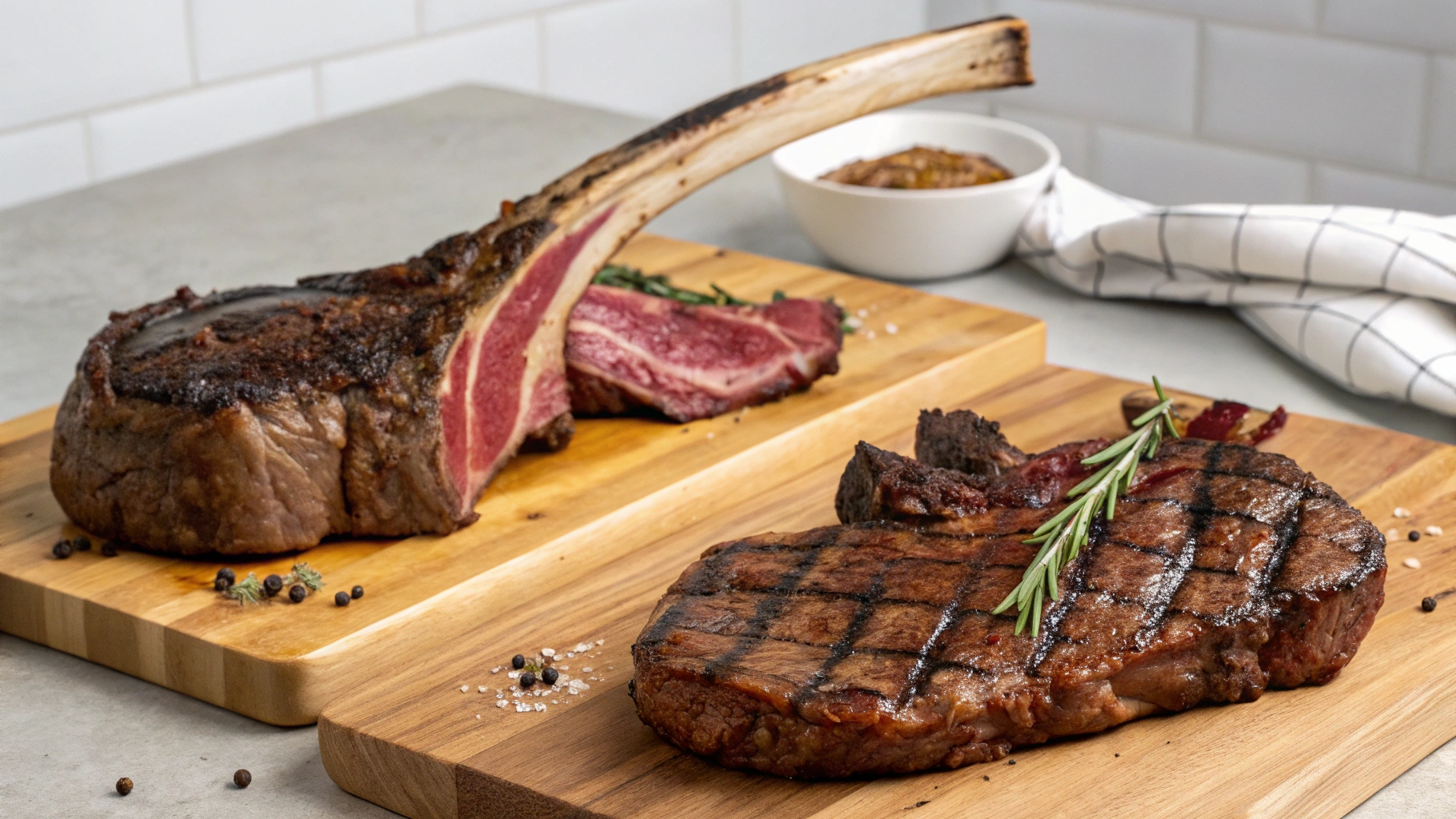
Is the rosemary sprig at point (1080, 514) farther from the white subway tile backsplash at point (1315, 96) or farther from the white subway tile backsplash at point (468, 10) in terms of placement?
the white subway tile backsplash at point (468, 10)

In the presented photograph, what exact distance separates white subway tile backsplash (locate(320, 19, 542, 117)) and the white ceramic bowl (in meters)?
2.14

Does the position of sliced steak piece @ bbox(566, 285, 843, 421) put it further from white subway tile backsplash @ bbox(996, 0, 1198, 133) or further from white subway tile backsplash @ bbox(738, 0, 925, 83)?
white subway tile backsplash @ bbox(738, 0, 925, 83)

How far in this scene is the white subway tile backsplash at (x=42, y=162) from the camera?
483cm

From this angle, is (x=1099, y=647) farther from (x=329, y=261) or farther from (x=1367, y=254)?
(x=329, y=261)

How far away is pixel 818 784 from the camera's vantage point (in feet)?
6.71

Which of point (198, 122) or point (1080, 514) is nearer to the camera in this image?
point (1080, 514)

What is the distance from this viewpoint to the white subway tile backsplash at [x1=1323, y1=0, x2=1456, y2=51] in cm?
564

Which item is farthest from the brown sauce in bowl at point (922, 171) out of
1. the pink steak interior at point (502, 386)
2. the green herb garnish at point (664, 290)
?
the pink steak interior at point (502, 386)

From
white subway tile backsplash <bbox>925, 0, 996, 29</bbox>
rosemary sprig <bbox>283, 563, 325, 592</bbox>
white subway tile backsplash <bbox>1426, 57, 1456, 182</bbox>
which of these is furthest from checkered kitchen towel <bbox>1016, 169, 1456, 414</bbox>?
white subway tile backsplash <bbox>925, 0, 996, 29</bbox>

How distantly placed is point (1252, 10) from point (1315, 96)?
416 mm

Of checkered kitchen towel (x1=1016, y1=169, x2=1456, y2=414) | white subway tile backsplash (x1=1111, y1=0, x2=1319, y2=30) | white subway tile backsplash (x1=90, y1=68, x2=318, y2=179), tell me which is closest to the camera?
checkered kitchen towel (x1=1016, y1=169, x2=1456, y2=414)

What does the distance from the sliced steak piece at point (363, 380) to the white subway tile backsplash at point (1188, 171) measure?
367 cm

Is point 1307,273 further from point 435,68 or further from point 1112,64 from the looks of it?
point 435,68

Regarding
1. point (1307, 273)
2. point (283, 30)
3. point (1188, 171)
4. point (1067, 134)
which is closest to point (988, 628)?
point (1307, 273)
